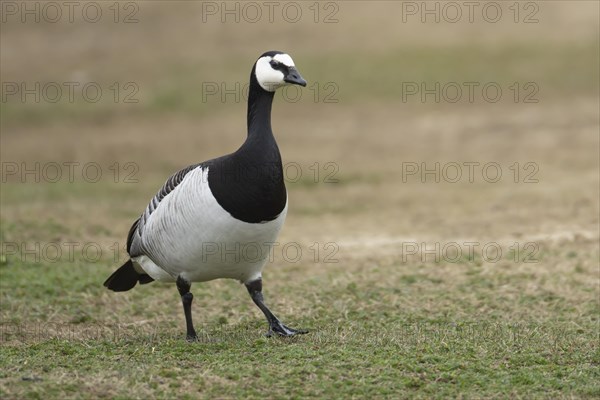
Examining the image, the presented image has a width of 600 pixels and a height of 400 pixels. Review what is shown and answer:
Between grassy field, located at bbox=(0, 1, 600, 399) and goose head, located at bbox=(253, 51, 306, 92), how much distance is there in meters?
2.43

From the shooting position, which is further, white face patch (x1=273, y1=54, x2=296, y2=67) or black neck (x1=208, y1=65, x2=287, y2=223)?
white face patch (x1=273, y1=54, x2=296, y2=67)

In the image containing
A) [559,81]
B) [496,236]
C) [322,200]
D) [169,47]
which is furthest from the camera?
[169,47]

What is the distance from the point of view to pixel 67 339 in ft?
28.9

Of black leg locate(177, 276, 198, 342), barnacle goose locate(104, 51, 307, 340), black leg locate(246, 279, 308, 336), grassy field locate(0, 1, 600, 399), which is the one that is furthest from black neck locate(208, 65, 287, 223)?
grassy field locate(0, 1, 600, 399)

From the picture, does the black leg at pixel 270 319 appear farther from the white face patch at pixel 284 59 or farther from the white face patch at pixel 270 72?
the white face patch at pixel 284 59

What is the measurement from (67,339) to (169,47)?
77.6 ft

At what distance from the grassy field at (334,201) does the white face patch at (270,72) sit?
2429 mm

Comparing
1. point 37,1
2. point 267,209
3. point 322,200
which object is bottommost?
point 322,200

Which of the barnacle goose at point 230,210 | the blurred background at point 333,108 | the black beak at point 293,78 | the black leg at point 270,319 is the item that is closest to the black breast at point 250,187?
the barnacle goose at point 230,210

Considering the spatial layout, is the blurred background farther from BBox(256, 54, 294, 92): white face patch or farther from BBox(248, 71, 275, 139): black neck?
BBox(256, 54, 294, 92): white face patch

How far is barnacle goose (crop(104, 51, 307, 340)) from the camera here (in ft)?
25.2

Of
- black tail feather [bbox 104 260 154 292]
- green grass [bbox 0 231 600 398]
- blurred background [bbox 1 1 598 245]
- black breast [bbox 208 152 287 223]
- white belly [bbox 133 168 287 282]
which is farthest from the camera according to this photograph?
blurred background [bbox 1 1 598 245]

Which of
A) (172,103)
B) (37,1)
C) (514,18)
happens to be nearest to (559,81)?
(514,18)

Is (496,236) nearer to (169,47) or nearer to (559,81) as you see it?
(559,81)
